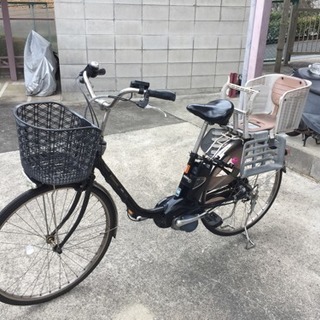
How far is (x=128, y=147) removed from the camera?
4.31 meters

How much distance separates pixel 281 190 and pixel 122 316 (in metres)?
2.02

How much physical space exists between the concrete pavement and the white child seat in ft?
2.81

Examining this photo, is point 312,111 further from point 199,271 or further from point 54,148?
point 54,148

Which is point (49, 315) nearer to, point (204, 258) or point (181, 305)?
point (181, 305)

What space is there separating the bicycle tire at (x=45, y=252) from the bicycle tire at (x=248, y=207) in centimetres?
75

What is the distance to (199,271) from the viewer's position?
2.48m

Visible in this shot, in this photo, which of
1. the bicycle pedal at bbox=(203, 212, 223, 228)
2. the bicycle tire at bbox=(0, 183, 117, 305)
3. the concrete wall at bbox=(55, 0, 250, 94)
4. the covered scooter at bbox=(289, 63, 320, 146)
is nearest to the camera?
the bicycle tire at bbox=(0, 183, 117, 305)

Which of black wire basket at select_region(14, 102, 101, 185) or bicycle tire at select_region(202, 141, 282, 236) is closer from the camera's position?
black wire basket at select_region(14, 102, 101, 185)

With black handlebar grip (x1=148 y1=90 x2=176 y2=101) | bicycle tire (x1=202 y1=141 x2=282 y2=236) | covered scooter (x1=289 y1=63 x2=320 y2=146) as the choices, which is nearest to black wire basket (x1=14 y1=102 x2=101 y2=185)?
black handlebar grip (x1=148 y1=90 x2=176 y2=101)

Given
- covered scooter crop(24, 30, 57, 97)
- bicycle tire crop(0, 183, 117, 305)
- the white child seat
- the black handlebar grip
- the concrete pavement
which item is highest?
the black handlebar grip

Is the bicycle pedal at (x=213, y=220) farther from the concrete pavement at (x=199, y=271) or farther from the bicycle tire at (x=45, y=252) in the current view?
the bicycle tire at (x=45, y=252)

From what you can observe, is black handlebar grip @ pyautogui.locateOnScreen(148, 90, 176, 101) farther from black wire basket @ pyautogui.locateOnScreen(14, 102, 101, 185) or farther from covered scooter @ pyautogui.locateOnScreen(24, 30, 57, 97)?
covered scooter @ pyautogui.locateOnScreen(24, 30, 57, 97)

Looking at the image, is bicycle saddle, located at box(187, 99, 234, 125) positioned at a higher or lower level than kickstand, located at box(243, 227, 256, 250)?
higher

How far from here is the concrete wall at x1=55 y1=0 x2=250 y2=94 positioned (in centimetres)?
561
